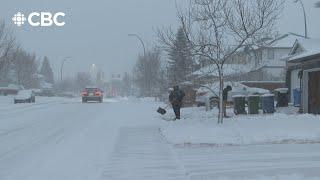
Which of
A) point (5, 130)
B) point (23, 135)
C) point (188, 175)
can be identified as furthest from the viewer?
point (5, 130)

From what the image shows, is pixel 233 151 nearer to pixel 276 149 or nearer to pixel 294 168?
pixel 276 149

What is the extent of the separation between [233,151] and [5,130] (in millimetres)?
10718

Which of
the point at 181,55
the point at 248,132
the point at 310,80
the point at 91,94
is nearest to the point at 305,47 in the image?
the point at 310,80

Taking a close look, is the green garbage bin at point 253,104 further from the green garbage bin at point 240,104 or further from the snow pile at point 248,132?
the snow pile at point 248,132

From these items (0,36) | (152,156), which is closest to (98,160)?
(152,156)

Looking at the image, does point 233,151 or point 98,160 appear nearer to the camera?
point 98,160

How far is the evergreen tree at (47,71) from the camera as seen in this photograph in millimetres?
167500

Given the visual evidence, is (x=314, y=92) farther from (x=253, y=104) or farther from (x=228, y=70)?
(x=228, y=70)

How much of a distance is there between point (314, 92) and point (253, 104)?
9.36ft

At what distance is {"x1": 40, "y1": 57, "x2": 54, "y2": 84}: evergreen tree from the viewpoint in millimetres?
167500

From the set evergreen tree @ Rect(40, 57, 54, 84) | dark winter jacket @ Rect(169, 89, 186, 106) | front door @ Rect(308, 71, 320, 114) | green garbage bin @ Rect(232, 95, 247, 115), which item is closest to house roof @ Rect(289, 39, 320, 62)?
front door @ Rect(308, 71, 320, 114)

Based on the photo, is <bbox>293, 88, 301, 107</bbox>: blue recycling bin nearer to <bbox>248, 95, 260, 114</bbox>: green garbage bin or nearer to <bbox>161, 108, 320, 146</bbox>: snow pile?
<bbox>248, 95, 260, 114</bbox>: green garbage bin

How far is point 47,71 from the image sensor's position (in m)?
170

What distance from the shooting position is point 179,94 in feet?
A: 88.1
